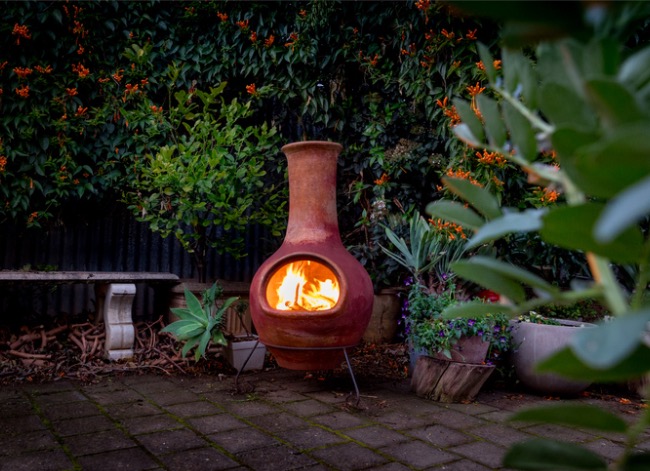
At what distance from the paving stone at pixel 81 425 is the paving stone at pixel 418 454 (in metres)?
1.64

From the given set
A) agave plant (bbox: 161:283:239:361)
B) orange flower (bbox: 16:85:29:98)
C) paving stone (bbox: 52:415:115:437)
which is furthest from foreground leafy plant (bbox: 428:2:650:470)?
orange flower (bbox: 16:85:29:98)

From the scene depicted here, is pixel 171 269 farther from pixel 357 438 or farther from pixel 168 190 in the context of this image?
pixel 357 438

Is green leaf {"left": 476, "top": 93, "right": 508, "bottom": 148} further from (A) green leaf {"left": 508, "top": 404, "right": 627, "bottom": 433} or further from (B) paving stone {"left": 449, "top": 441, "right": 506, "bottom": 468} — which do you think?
(B) paving stone {"left": 449, "top": 441, "right": 506, "bottom": 468}

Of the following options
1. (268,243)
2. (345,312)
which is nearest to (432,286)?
(345,312)

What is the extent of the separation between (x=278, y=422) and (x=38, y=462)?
50.9 inches

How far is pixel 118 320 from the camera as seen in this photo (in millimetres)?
4746

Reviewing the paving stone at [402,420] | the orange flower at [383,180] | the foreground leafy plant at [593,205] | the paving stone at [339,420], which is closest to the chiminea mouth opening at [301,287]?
the paving stone at [339,420]

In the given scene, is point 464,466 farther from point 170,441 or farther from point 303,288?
point 303,288

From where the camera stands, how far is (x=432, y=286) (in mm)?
Answer: 4512

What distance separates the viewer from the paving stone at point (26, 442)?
8.55 ft

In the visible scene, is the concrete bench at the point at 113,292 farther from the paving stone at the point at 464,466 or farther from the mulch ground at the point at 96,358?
the paving stone at the point at 464,466

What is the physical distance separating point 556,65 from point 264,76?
5399mm

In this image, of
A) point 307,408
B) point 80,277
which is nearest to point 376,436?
point 307,408

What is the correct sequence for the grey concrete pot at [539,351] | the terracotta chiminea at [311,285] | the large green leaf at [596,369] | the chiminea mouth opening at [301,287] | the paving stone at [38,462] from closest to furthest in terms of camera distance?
the large green leaf at [596,369] → the paving stone at [38,462] → the terracotta chiminea at [311,285] → the chiminea mouth opening at [301,287] → the grey concrete pot at [539,351]
